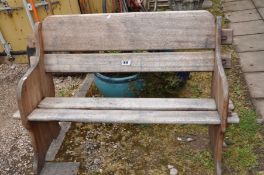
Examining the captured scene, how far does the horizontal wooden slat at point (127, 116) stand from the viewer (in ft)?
9.06

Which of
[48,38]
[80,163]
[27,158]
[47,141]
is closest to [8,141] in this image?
[27,158]

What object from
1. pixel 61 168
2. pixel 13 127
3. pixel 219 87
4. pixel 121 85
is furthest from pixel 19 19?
pixel 219 87

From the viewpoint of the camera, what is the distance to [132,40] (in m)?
3.22

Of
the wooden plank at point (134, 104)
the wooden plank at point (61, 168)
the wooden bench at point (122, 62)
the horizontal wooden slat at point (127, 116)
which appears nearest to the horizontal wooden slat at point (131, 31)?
the wooden bench at point (122, 62)

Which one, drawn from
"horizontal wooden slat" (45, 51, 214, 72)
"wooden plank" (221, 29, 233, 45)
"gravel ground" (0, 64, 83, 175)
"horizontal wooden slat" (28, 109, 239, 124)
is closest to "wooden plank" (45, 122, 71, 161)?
"gravel ground" (0, 64, 83, 175)

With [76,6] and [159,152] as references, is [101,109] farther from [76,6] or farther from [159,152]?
[76,6]

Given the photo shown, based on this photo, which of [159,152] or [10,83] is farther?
[10,83]

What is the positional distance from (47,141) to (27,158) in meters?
0.32

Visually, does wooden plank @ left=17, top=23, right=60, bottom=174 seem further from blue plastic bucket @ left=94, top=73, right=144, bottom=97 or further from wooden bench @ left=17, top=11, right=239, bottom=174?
blue plastic bucket @ left=94, top=73, right=144, bottom=97

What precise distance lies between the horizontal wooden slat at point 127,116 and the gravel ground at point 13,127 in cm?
75

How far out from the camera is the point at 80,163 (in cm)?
334

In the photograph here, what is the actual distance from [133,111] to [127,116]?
10 cm

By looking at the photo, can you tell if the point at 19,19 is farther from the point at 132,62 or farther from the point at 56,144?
the point at 132,62

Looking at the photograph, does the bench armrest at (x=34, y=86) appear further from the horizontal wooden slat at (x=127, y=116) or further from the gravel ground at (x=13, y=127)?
the gravel ground at (x=13, y=127)
